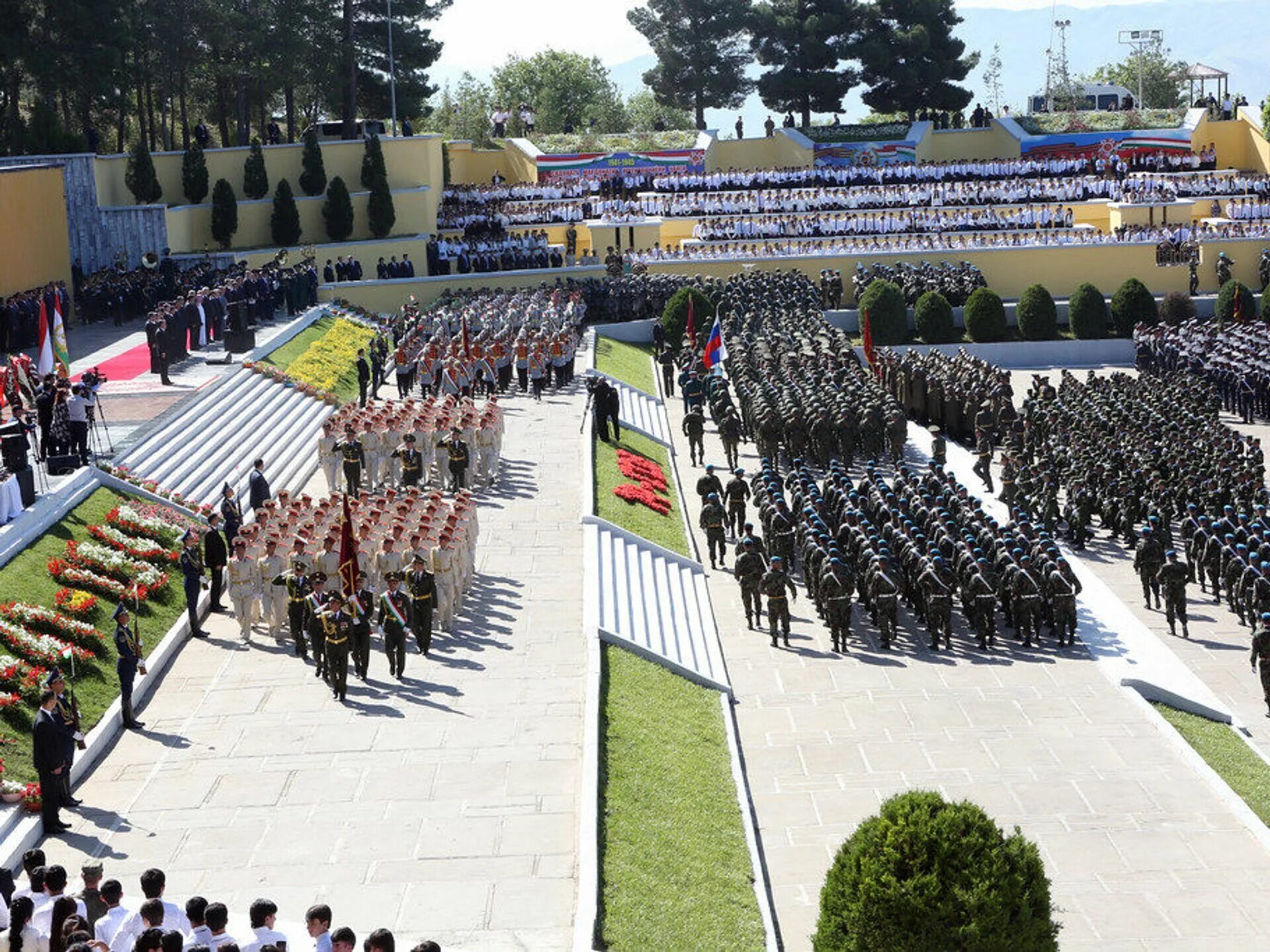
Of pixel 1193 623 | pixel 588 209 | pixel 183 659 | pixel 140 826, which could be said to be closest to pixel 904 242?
pixel 588 209

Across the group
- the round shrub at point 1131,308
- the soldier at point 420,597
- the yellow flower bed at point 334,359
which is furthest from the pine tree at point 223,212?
the soldier at point 420,597

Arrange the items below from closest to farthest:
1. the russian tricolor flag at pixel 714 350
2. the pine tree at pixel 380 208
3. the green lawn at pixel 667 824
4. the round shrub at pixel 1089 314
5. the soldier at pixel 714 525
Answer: the green lawn at pixel 667 824 < the soldier at pixel 714 525 < the russian tricolor flag at pixel 714 350 < the round shrub at pixel 1089 314 < the pine tree at pixel 380 208

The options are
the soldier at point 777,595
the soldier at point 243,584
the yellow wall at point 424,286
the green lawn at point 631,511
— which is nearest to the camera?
the soldier at point 243,584

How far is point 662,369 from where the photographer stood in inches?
1528

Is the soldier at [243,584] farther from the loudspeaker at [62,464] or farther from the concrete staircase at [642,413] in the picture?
the concrete staircase at [642,413]

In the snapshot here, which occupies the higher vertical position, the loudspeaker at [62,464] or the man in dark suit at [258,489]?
the loudspeaker at [62,464]

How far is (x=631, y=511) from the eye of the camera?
25.2 meters

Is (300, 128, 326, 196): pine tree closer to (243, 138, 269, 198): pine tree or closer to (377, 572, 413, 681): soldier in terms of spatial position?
(243, 138, 269, 198): pine tree

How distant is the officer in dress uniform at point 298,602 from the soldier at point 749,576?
17.9 feet

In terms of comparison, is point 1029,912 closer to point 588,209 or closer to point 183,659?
point 183,659

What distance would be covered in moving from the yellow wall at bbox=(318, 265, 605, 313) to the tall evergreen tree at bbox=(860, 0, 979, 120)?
22.9 meters

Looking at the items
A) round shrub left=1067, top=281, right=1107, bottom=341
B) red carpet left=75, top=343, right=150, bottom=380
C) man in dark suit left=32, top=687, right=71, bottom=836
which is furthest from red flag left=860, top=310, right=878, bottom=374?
man in dark suit left=32, top=687, right=71, bottom=836

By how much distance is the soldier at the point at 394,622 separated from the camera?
56.9ft

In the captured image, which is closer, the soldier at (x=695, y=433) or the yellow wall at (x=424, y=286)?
the soldier at (x=695, y=433)
